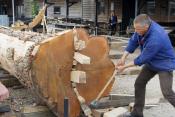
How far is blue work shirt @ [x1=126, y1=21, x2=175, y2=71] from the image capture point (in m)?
5.38

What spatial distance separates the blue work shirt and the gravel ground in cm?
99

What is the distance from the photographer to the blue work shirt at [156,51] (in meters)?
5.38

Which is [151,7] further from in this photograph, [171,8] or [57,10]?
[57,10]

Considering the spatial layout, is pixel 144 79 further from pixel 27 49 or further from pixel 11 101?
pixel 11 101

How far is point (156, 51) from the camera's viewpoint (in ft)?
17.7

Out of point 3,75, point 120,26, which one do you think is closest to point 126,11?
point 120,26

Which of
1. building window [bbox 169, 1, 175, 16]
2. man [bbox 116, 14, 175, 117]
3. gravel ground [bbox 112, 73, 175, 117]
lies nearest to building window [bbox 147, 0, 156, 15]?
building window [bbox 169, 1, 175, 16]

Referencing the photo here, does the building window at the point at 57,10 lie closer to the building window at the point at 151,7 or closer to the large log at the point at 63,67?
the building window at the point at 151,7

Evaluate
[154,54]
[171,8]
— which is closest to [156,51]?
[154,54]

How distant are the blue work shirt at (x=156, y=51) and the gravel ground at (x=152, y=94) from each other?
3.25 ft

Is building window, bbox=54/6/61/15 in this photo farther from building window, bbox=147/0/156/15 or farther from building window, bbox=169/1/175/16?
building window, bbox=169/1/175/16

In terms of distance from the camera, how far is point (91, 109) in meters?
6.24

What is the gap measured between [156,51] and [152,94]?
2346 mm

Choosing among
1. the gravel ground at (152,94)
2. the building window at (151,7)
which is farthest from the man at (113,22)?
the gravel ground at (152,94)
